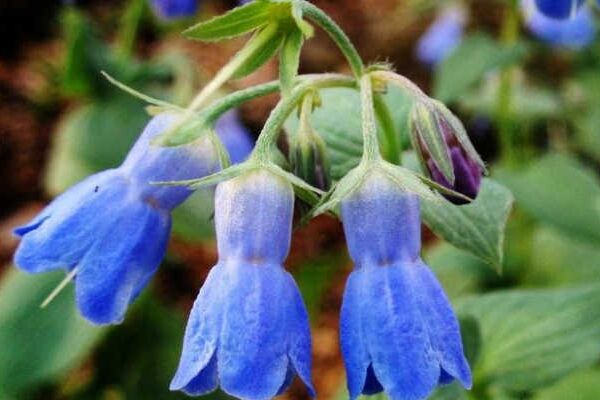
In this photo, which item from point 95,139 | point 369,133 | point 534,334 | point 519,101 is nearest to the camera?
point 369,133

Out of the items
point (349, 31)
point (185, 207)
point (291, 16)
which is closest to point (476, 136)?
point (349, 31)

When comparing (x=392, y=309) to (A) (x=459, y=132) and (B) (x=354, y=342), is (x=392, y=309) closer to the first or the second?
(B) (x=354, y=342)

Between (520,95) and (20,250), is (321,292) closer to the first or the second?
(520,95)

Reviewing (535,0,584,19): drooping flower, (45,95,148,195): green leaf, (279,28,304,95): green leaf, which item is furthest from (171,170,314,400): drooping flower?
(45,95,148,195): green leaf

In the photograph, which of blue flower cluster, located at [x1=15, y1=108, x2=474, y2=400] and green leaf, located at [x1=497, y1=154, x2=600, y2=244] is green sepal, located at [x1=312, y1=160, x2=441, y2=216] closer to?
blue flower cluster, located at [x1=15, y1=108, x2=474, y2=400]

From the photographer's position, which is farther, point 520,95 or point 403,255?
point 520,95

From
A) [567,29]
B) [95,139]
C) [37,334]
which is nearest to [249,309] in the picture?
[37,334]

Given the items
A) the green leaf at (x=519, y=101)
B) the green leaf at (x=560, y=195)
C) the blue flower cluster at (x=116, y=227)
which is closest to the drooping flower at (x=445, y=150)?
the blue flower cluster at (x=116, y=227)
